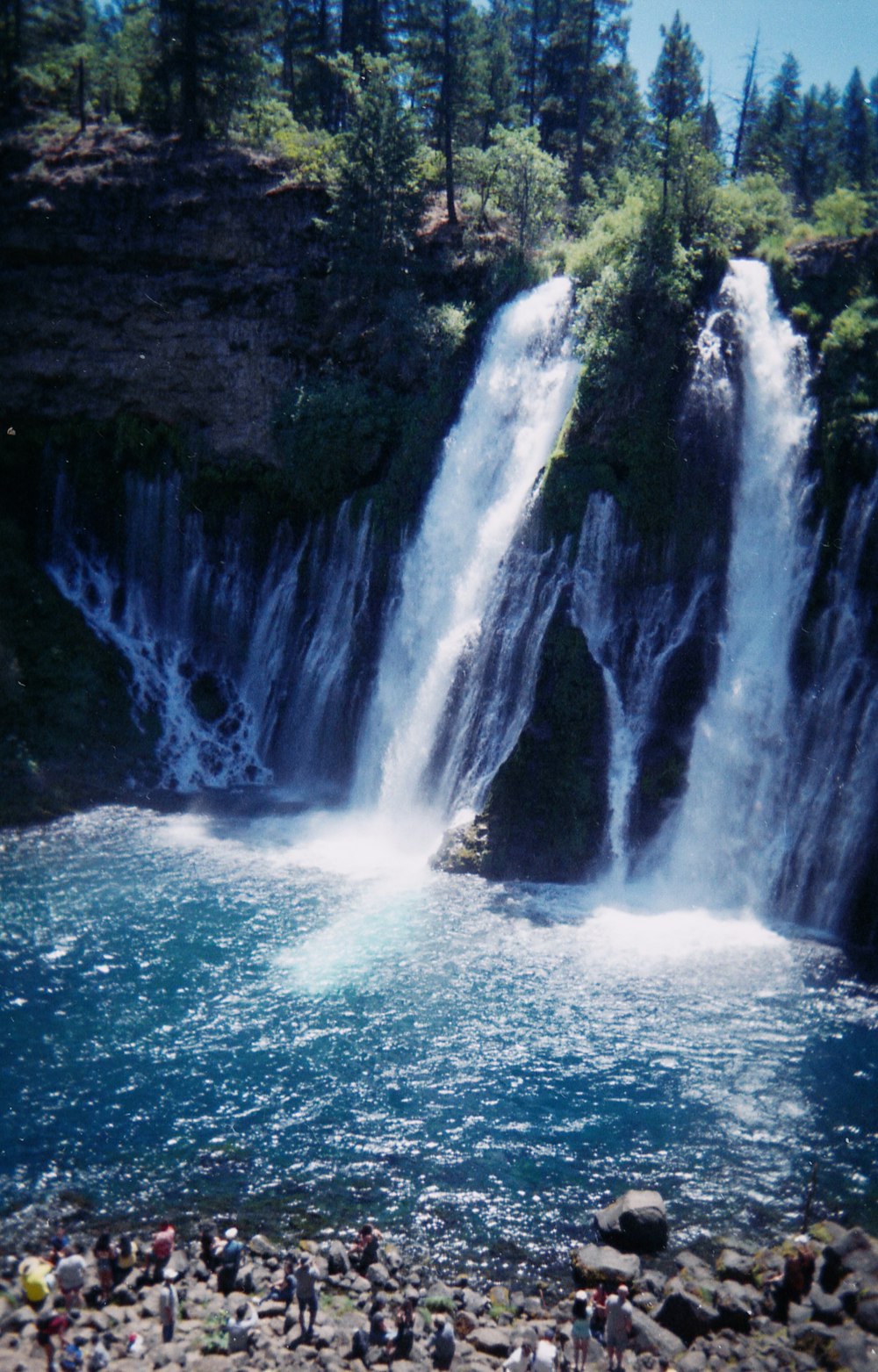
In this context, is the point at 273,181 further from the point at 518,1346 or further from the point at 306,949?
the point at 518,1346

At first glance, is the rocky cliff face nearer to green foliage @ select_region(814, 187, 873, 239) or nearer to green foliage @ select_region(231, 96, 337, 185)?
green foliage @ select_region(231, 96, 337, 185)

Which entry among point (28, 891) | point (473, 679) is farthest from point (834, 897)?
point (28, 891)

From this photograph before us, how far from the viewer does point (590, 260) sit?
108ft

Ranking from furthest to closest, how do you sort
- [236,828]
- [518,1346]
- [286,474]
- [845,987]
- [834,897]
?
1. [286,474]
2. [236,828]
3. [834,897]
4. [845,987]
5. [518,1346]

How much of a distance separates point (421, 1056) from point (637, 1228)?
5636mm

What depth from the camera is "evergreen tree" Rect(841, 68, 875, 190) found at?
59188 mm

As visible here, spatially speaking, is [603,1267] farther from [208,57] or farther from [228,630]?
[208,57]

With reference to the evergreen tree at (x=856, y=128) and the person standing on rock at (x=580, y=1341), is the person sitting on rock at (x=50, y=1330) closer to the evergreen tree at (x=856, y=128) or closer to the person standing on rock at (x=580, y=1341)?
the person standing on rock at (x=580, y=1341)

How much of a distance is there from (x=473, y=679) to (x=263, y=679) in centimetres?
925

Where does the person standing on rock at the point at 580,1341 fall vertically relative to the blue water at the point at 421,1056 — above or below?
below

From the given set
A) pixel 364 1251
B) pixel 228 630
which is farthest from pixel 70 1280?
pixel 228 630

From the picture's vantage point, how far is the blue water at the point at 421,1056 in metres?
16.7

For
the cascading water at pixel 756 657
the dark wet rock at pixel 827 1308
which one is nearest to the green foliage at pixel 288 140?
the cascading water at pixel 756 657

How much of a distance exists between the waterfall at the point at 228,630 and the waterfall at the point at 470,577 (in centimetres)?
190
